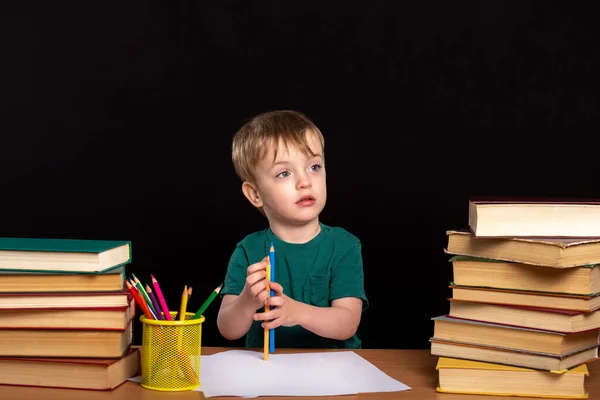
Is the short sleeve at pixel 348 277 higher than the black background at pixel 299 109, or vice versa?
the black background at pixel 299 109

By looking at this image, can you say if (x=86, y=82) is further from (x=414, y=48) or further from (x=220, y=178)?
(x=414, y=48)

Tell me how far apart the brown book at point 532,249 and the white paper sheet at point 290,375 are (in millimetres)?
279

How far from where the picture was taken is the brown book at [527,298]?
1.60 meters

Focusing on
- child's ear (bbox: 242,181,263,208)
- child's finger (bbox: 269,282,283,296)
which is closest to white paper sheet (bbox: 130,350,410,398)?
child's finger (bbox: 269,282,283,296)

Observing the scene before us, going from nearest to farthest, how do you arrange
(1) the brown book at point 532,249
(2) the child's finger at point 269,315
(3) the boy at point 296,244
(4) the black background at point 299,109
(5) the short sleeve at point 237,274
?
1. (1) the brown book at point 532,249
2. (2) the child's finger at point 269,315
3. (3) the boy at point 296,244
4. (5) the short sleeve at point 237,274
5. (4) the black background at point 299,109

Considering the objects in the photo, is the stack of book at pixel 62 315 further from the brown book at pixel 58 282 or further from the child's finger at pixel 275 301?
the child's finger at pixel 275 301

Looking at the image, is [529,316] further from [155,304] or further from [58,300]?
[58,300]

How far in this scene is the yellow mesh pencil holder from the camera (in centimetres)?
160

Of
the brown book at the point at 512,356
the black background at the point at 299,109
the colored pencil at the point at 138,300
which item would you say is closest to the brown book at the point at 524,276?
the brown book at the point at 512,356

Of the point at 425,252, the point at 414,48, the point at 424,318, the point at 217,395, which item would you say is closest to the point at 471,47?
the point at 414,48

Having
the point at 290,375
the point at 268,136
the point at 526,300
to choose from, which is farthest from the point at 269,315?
the point at 268,136

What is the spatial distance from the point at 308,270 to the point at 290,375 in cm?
65

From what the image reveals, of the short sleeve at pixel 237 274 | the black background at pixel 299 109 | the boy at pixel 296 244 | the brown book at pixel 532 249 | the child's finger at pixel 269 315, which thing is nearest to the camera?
Result: the brown book at pixel 532 249

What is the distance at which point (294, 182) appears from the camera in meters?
2.17
